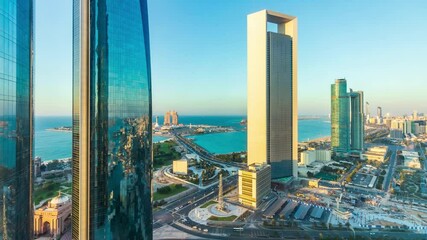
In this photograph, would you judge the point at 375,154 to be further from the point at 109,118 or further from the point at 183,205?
the point at 109,118

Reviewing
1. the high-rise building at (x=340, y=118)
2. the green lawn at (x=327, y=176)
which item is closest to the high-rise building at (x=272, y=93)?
the green lawn at (x=327, y=176)

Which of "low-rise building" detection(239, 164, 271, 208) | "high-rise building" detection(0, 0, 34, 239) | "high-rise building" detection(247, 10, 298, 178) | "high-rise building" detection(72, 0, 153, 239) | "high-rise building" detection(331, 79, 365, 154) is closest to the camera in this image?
"high-rise building" detection(0, 0, 34, 239)

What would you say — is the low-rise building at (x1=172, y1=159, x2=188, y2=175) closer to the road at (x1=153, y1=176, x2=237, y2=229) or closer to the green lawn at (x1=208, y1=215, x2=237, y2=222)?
the road at (x1=153, y1=176, x2=237, y2=229)

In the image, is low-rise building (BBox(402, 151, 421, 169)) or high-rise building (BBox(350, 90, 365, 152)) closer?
low-rise building (BBox(402, 151, 421, 169))

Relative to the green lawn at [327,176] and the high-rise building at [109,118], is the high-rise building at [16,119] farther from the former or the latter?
the green lawn at [327,176]

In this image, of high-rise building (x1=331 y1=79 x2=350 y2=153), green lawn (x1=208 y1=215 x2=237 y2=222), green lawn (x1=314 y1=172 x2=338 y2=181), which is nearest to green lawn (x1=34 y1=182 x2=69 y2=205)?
green lawn (x1=208 y1=215 x2=237 y2=222)

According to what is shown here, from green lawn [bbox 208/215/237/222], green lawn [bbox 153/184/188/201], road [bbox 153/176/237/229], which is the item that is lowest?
green lawn [bbox 208/215/237/222]

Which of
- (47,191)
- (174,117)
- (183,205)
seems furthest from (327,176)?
(174,117)
